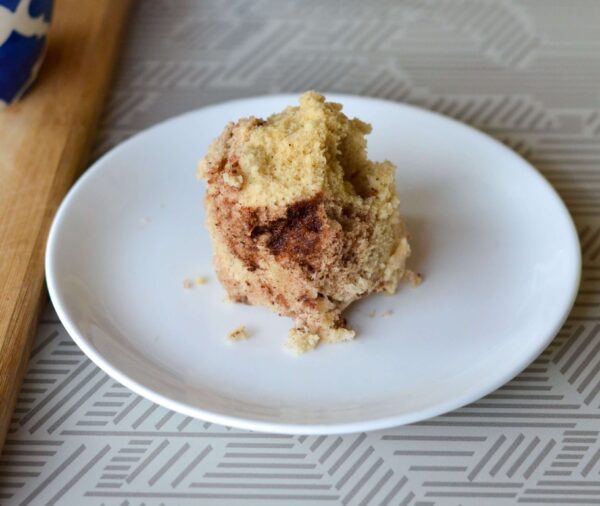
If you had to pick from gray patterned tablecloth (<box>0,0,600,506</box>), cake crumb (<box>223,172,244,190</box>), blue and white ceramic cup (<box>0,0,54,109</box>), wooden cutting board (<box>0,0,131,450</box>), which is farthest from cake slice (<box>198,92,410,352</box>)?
blue and white ceramic cup (<box>0,0,54,109</box>)

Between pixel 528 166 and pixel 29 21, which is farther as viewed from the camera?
pixel 29 21

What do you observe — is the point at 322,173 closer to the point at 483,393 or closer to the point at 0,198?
the point at 483,393

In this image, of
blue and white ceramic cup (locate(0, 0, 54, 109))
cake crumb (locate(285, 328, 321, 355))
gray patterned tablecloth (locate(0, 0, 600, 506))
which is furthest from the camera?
blue and white ceramic cup (locate(0, 0, 54, 109))

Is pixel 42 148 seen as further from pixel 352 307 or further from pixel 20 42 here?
pixel 352 307

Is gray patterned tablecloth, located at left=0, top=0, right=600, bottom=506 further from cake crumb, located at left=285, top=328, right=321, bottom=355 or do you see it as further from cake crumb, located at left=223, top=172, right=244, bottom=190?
cake crumb, located at left=223, top=172, right=244, bottom=190

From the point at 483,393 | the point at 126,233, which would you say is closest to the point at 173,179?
the point at 126,233
